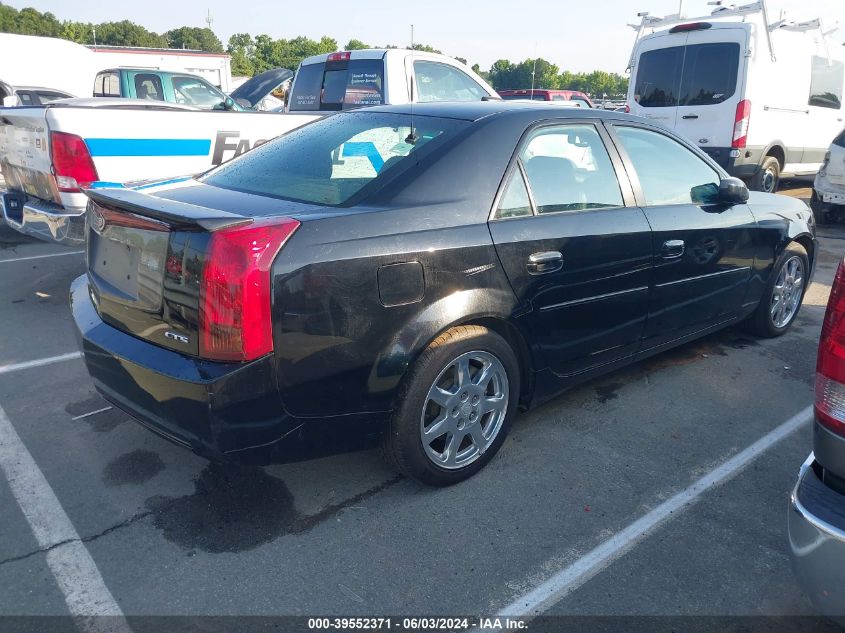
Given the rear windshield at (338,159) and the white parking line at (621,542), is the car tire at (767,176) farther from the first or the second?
the rear windshield at (338,159)

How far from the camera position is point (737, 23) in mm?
9219

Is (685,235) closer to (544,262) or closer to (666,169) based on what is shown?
(666,169)

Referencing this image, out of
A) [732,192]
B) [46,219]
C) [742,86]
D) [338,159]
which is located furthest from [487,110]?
[742,86]

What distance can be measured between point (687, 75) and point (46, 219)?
8557 mm

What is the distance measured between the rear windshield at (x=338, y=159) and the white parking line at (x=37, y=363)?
1796 millimetres

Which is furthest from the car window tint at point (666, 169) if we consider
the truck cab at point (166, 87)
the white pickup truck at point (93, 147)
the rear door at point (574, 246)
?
the truck cab at point (166, 87)

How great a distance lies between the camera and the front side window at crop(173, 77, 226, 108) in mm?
11445

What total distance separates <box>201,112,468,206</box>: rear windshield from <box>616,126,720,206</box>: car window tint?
1.16 meters

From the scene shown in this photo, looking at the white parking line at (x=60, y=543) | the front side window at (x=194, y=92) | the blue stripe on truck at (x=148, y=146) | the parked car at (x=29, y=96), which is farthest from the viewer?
the parked car at (x=29, y=96)

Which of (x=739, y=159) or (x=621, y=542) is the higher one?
(x=739, y=159)

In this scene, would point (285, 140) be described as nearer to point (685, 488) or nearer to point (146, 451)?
point (146, 451)

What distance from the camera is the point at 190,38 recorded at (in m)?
103

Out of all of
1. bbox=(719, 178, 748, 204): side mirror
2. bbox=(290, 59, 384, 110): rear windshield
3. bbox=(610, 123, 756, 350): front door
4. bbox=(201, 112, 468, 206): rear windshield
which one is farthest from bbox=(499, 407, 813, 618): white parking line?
bbox=(290, 59, 384, 110): rear windshield

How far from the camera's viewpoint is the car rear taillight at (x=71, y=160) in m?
5.12
